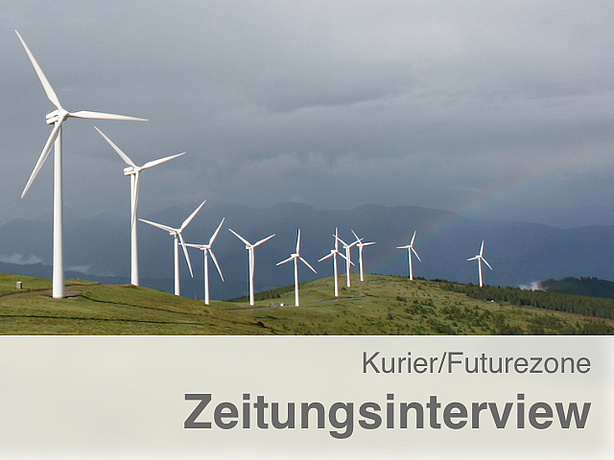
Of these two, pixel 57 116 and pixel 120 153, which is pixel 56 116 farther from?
pixel 120 153

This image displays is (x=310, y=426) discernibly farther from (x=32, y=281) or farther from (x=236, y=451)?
(x=32, y=281)

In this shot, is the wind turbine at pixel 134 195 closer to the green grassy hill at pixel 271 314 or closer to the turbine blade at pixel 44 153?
the green grassy hill at pixel 271 314

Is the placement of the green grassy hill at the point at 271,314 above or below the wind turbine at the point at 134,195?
below

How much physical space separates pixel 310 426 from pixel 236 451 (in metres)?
3.67

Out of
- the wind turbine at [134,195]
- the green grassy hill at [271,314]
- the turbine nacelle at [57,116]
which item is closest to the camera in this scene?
the green grassy hill at [271,314]

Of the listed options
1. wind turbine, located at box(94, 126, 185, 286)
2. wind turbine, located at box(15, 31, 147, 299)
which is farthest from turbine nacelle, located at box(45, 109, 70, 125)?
wind turbine, located at box(94, 126, 185, 286)

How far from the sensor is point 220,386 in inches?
1188

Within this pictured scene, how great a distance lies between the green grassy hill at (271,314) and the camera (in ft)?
188

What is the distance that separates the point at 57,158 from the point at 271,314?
5604 cm

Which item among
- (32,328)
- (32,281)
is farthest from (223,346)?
(32,281)

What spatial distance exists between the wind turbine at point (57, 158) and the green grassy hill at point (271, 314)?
3.33 metres

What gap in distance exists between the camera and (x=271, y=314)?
110438 mm

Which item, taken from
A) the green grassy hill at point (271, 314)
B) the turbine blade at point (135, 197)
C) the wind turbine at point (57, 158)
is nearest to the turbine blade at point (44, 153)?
the wind turbine at point (57, 158)

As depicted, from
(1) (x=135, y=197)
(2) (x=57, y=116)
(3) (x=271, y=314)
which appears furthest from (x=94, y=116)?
(3) (x=271, y=314)
